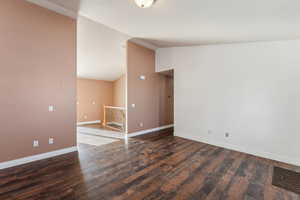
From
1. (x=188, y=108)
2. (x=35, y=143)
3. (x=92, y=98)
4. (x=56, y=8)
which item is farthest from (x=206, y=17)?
(x=92, y=98)

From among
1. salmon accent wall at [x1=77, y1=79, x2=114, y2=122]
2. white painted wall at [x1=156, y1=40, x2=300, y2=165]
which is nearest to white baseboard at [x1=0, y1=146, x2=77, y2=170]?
white painted wall at [x1=156, y1=40, x2=300, y2=165]

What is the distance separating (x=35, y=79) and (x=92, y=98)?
19.0 ft

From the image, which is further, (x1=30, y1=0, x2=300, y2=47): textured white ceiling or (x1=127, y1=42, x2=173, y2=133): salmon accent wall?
(x1=127, y1=42, x2=173, y2=133): salmon accent wall

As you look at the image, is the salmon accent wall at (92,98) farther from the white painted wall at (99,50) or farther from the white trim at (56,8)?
the white trim at (56,8)

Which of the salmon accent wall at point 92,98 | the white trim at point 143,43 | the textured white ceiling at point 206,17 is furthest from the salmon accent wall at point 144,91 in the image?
the salmon accent wall at point 92,98

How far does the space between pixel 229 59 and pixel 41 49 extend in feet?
15.0

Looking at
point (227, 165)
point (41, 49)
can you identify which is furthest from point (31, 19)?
point (227, 165)

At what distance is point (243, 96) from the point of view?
366cm

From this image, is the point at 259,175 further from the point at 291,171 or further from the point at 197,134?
the point at 197,134

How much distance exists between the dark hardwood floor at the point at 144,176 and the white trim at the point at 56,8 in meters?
3.29

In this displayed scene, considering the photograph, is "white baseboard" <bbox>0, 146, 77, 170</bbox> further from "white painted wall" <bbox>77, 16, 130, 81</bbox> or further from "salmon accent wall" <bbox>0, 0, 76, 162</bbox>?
"white painted wall" <bbox>77, 16, 130, 81</bbox>

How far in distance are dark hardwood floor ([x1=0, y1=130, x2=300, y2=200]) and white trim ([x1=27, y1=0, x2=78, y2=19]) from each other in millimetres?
3291

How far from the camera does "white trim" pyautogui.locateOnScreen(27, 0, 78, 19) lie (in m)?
3.00

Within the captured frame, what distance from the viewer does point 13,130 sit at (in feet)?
→ 9.00
